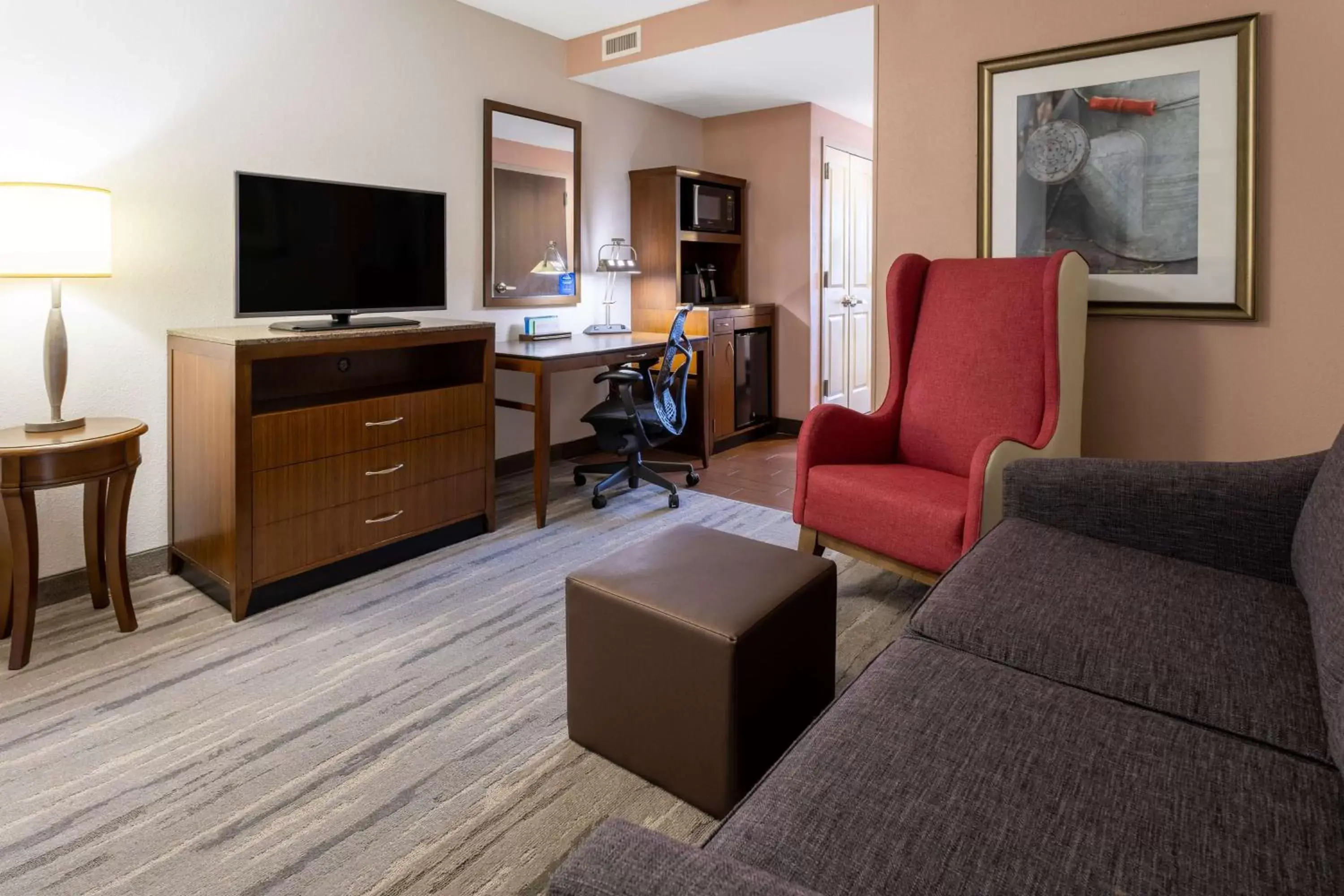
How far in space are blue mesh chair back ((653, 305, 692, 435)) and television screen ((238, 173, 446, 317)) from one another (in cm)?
109

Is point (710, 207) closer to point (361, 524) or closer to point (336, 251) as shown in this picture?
point (336, 251)

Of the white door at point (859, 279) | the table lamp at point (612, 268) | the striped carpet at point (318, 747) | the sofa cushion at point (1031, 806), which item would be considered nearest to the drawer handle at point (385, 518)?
the striped carpet at point (318, 747)

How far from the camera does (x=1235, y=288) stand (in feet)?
8.30

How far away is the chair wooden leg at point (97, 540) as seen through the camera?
2482mm

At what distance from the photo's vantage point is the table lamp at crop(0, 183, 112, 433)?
7.12 ft

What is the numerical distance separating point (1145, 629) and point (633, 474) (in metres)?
2.91

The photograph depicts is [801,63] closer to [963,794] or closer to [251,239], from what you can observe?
[251,239]

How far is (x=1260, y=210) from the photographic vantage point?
8.11 feet

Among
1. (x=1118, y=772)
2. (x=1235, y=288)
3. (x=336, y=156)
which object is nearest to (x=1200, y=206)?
(x=1235, y=288)

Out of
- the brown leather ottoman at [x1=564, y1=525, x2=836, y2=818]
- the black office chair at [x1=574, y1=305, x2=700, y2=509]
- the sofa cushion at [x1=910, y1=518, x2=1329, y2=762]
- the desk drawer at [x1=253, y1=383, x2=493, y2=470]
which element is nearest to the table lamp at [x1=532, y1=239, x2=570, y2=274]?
the black office chair at [x1=574, y1=305, x2=700, y2=509]

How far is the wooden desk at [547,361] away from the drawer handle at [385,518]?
66cm

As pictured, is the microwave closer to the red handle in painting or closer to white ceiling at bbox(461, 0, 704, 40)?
white ceiling at bbox(461, 0, 704, 40)

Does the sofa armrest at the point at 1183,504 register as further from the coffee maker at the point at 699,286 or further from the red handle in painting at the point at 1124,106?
the coffee maker at the point at 699,286

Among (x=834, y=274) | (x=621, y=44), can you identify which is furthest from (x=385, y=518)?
(x=834, y=274)
